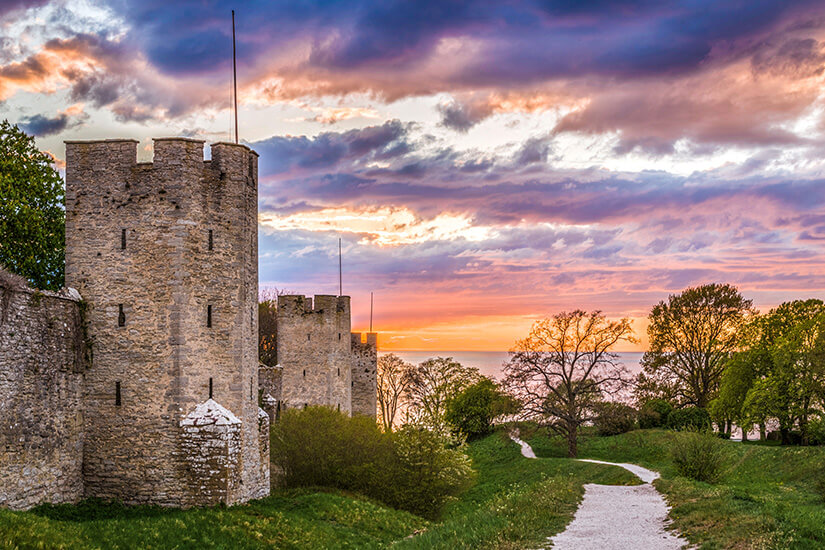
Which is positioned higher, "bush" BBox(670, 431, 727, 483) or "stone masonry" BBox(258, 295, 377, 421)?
"stone masonry" BBox(258, 295, 377, 421)

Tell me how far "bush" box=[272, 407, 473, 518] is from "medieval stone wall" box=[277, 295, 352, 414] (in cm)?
1043

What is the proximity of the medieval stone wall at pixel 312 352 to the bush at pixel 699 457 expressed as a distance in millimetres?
19882

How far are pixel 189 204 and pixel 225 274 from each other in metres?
2.39

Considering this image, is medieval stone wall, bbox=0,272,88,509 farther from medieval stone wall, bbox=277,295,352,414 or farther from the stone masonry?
medieval stone wall, bbox=277,295,352,414

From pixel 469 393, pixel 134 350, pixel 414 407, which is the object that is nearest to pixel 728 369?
pixel 469 393

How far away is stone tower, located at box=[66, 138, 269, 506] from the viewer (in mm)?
20703

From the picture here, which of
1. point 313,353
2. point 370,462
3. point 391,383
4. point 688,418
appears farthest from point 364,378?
point 688,418

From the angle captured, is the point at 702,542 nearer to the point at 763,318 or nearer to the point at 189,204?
the point at 189,204

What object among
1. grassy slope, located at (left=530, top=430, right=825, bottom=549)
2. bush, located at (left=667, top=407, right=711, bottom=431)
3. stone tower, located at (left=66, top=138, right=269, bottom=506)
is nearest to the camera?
grassy slope, located at (left=530, top=430, right=825, bottom=549)

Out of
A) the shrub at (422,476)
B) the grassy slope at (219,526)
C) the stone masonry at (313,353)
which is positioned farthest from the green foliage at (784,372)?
the grassy slope at (219,526)

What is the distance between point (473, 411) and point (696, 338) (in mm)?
19766

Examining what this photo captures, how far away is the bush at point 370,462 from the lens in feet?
94.2

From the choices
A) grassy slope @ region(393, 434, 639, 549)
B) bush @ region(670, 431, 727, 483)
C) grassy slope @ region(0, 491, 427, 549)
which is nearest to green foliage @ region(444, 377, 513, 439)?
grassy slope @ region(393, 434, 639, 549)

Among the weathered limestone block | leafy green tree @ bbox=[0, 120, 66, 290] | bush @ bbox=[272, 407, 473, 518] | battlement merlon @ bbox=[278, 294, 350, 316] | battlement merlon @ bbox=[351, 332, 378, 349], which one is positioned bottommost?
bush @ bbox=[272, 407, 473, 518]
